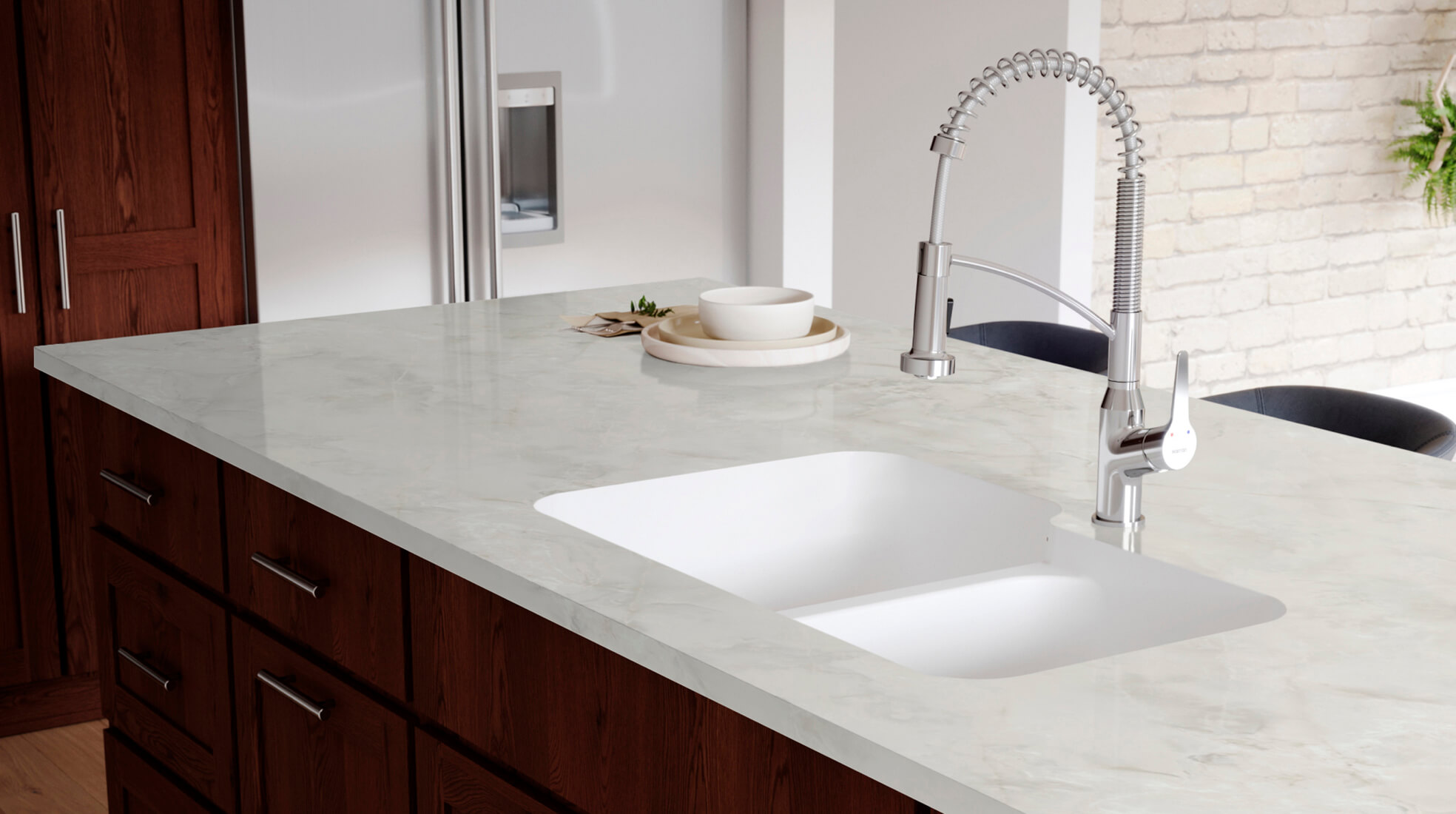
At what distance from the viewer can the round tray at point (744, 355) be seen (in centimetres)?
215

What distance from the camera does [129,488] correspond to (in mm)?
2076

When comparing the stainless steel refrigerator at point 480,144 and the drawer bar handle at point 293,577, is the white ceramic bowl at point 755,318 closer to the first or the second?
the drawer bar handle at point 293,577

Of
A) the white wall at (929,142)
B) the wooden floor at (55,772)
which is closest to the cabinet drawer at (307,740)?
the wooden floor at (55,772)

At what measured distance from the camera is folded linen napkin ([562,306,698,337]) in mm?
2383

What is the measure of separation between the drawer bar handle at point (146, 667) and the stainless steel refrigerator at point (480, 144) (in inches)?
47.1

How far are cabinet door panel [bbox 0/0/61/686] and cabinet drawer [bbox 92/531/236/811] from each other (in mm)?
1026

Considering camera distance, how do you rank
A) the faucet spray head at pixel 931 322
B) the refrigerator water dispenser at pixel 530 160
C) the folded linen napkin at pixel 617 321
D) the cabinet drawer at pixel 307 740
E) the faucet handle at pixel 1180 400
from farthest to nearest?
1. the refrigerator water dispenser at pixel 530 160
2. the folded linen napkin at pixel 617 321
3. the cabinet drawer at pixel 307 740
4. the faucet spray head at pixel 931 322
5. the faucet handle at pixel 1180 400

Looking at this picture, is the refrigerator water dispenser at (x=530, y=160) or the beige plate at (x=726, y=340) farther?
the refrigerator water dispenser at (x=530, y=160)

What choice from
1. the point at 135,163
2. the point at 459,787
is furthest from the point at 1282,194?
the point at 459,787

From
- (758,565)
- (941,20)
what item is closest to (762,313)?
(758,565)

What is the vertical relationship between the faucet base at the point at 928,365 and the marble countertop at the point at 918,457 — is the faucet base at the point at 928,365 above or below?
above

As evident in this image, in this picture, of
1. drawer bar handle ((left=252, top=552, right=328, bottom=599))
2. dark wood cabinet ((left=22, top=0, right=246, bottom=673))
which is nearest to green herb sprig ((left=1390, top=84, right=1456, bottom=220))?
dark wood cabinet ((left=22, top=0, right=246, bottom=673))

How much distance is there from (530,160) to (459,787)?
2.28 meters

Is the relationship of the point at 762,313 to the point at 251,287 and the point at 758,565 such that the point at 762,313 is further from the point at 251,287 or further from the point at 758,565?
the point at 251,287
